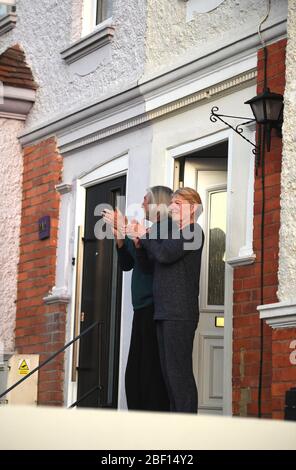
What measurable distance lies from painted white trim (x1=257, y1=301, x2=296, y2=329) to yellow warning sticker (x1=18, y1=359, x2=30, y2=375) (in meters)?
4.34

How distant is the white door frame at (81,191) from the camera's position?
1262cm

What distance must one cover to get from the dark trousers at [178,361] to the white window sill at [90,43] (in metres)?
3.59

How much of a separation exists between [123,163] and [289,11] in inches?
127

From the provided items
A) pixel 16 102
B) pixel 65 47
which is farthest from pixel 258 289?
pixel 16 102

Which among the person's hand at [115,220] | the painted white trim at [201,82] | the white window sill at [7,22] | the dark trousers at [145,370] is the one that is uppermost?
the white window sill at [7,22]

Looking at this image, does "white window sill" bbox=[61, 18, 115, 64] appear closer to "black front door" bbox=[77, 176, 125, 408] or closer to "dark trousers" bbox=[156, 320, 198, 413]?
"black front door" bbox=[77, 176, 125, 408]

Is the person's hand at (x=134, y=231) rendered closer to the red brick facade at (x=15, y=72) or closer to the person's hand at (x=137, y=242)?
the person's hand at (x=137, y=242)

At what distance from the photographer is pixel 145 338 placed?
1075 centimetres

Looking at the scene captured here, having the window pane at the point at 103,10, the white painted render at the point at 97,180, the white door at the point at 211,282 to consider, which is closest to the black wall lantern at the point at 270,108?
the white door at the point at 211,282

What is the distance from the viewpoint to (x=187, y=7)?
11750 millimetres

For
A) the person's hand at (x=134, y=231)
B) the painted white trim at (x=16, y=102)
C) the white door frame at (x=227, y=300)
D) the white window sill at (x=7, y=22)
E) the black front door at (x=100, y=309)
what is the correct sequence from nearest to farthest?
the person's hand at (x=134, y=231)
the white door frame at (x=227, y=300)
the black front door at (x=100, y=309)
the painted white trim at (x=16, y=102)
the white window sill at (x=7, y=22)

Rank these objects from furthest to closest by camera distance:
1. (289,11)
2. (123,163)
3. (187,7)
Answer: (123,163) < (187,7) < (289,11)
